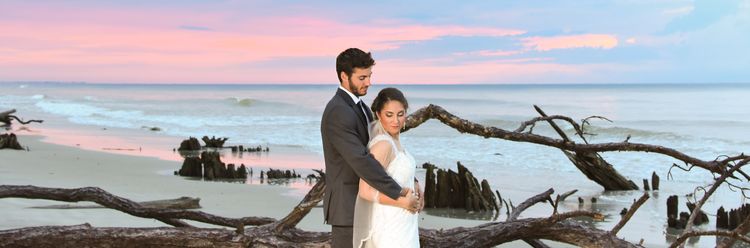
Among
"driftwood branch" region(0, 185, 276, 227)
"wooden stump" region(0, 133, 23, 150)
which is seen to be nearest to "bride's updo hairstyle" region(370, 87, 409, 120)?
"driftwood branch" region(0, 185, 276, 227)

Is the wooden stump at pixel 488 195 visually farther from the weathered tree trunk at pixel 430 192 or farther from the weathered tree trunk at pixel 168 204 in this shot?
the weathered tree trunk at pixel 168 204

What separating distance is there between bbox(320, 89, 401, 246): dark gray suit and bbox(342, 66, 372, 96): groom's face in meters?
0.05

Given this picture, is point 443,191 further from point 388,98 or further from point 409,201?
point 388,98

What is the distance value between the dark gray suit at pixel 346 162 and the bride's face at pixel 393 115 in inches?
6.0

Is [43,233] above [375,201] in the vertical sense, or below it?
below

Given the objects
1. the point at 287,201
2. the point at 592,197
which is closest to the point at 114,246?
the point at 287,201

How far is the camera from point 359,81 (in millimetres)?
4043

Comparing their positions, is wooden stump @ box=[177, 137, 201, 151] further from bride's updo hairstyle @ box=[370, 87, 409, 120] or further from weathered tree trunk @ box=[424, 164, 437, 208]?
bride's updo hairstyle @ box=[370, 87, 409, 120]

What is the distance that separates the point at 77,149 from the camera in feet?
67.5

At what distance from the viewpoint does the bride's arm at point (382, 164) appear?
154 inches

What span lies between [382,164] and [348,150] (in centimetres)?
17

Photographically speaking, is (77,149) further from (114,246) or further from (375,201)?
(375,201)

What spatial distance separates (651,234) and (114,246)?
712cm

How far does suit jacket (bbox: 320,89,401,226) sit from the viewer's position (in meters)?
3.84
